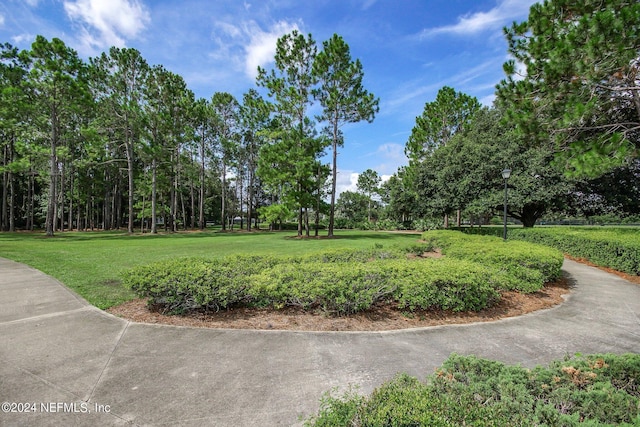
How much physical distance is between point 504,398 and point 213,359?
2.51 meters

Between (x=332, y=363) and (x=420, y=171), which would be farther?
(x=420, y=171)

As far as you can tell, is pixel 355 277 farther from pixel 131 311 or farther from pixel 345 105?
pixel 345 105

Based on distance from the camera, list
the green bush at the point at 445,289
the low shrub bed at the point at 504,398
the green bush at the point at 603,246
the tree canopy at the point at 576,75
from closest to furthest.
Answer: the low shrub bed at the point at 504,398, the green bush at the point at 445,289, the tree canopy at the point at 576,75, the green bush at the point at 603,246

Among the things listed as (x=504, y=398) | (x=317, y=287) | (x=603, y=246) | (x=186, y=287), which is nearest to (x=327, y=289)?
(x=317, y=287)

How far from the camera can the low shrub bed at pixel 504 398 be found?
144 cm

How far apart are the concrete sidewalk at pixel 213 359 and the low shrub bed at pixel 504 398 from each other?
0.73m

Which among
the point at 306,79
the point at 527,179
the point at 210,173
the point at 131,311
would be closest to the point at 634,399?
the point at 131,311

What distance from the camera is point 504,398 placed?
5.36ft

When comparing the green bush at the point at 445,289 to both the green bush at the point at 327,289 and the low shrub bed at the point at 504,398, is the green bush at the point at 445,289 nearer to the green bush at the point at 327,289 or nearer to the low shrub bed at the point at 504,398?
the green bush at the point at 327,289

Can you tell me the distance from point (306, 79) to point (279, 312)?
20360 mm

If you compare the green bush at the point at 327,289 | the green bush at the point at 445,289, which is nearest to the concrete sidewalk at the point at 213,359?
the green bush at the point at 445,289

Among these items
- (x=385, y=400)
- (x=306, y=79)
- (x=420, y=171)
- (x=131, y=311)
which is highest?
(x=306, y=79)

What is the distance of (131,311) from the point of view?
4395mm

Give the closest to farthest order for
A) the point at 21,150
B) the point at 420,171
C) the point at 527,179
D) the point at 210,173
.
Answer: the point at 527,179, the point at 21,150, the point at 420,171, the point at 210,173
